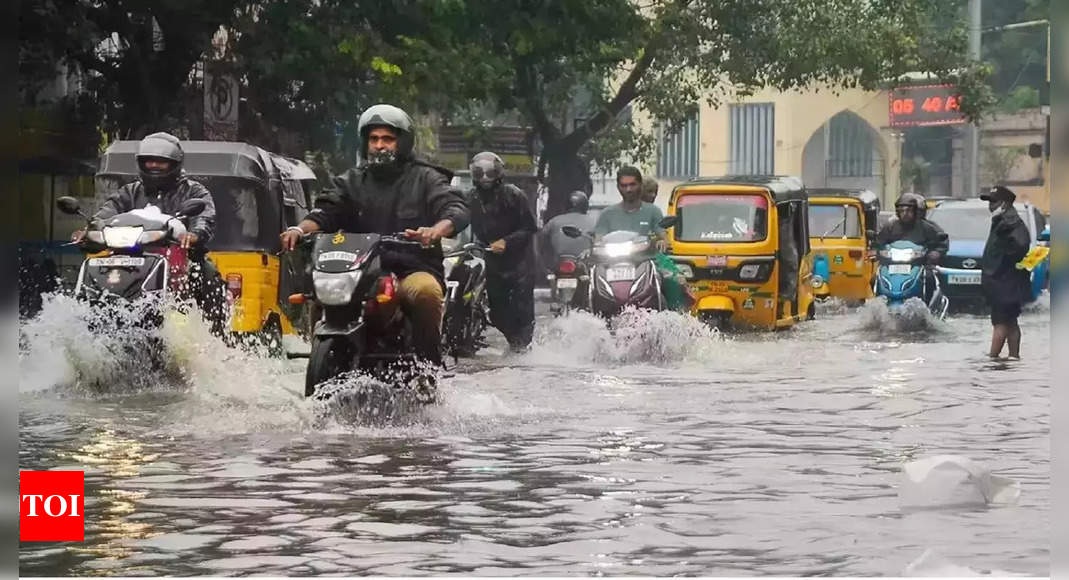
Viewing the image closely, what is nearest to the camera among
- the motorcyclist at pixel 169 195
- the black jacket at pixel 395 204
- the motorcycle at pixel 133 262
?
the black jacket at pixel 395 204

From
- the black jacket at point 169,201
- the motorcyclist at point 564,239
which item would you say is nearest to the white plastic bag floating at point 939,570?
the black jacket at point 169,201

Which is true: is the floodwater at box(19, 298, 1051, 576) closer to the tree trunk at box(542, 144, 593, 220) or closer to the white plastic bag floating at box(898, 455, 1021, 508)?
the white plastic bag floating at box(898, 455, 1021, 508)

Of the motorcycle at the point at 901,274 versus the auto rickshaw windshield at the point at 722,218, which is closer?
the auto rickshaw windshield at the point at 722,218

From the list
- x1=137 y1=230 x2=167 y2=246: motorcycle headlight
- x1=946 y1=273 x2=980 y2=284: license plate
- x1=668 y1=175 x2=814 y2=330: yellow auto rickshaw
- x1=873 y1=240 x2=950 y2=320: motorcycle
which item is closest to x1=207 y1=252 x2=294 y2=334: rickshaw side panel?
x1=137 y1=230 x2=167 y2=246: motorcycle headlight

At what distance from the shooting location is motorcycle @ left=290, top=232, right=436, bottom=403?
11414 mm

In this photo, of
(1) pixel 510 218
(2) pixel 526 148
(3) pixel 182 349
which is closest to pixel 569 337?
(1) pixel 510 218

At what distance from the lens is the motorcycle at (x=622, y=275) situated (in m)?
19.5

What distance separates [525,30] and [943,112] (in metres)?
50.9

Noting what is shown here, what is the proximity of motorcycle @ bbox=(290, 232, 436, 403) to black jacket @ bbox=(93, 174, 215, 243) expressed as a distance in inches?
120

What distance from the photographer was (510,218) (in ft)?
63.0

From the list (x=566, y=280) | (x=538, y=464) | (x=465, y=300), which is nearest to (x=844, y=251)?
(x=566, y=280)

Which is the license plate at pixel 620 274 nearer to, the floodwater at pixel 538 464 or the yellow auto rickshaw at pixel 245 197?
the floodwater at pixel 538 464

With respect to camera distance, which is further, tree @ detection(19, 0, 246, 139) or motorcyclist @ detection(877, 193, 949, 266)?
motorcyclist @ detection(877, 193, 949, 266)

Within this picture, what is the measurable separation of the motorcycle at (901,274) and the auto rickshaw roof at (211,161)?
8.80 metres
